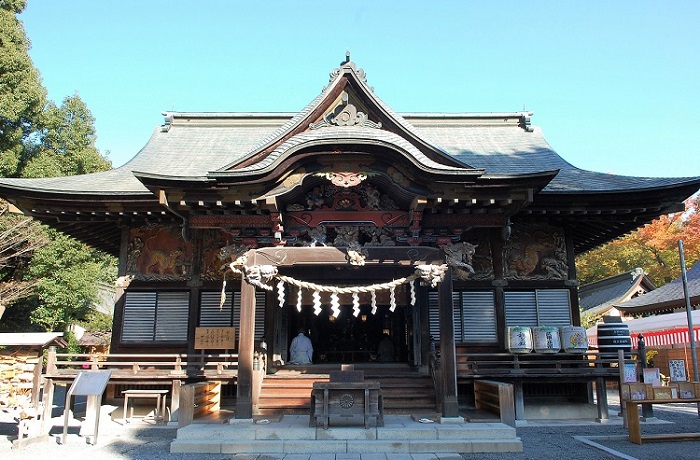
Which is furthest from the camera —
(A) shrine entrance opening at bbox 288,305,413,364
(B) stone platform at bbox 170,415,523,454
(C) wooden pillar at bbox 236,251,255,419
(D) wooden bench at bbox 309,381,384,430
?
(A) shrine entrance opening at bbox 288,305,413,364

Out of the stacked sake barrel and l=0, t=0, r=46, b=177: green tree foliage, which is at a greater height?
l=0, t=0, r=46, b=177: green tree foliage

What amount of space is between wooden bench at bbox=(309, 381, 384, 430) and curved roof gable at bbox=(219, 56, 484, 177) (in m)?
4.30

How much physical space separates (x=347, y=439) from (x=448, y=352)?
2591 mm

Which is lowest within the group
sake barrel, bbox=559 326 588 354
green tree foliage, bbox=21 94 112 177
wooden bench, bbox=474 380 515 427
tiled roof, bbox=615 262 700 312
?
wooden bench, bbox=474 380 515 427

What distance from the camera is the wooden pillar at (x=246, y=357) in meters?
9.54

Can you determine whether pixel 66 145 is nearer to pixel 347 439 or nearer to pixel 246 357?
pixel 246 357

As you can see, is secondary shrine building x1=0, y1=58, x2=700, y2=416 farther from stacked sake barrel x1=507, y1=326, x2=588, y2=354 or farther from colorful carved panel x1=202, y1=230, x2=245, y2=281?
stacked sake barrel x1=507, y1=326, x2=588, y2=354

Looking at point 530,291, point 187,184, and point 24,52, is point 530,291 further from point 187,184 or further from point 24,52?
point 24,52

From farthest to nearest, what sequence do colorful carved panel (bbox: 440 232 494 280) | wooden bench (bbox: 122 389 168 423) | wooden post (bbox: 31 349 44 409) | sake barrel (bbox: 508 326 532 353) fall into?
colorful carved panel (bbox: 440 232 494 280) → sake barrel (bbox: 508 326 532 353) → wooden bench (bbox: 122 389 168 423) → wooden post (bbox: 31 349 44 409)

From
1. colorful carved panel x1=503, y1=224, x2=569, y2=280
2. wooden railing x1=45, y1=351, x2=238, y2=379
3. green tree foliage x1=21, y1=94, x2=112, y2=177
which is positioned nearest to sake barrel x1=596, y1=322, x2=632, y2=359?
colorful carved panel x1=503, y1=224, x2=569, y2=280

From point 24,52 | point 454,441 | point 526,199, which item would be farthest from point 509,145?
point 24,52

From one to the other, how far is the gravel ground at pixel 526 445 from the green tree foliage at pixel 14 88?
1658cm

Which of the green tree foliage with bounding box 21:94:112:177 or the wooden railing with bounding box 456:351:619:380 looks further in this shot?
the green tree foliage with bounding box 21:94:112:177

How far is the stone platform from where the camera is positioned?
857 centimetres
